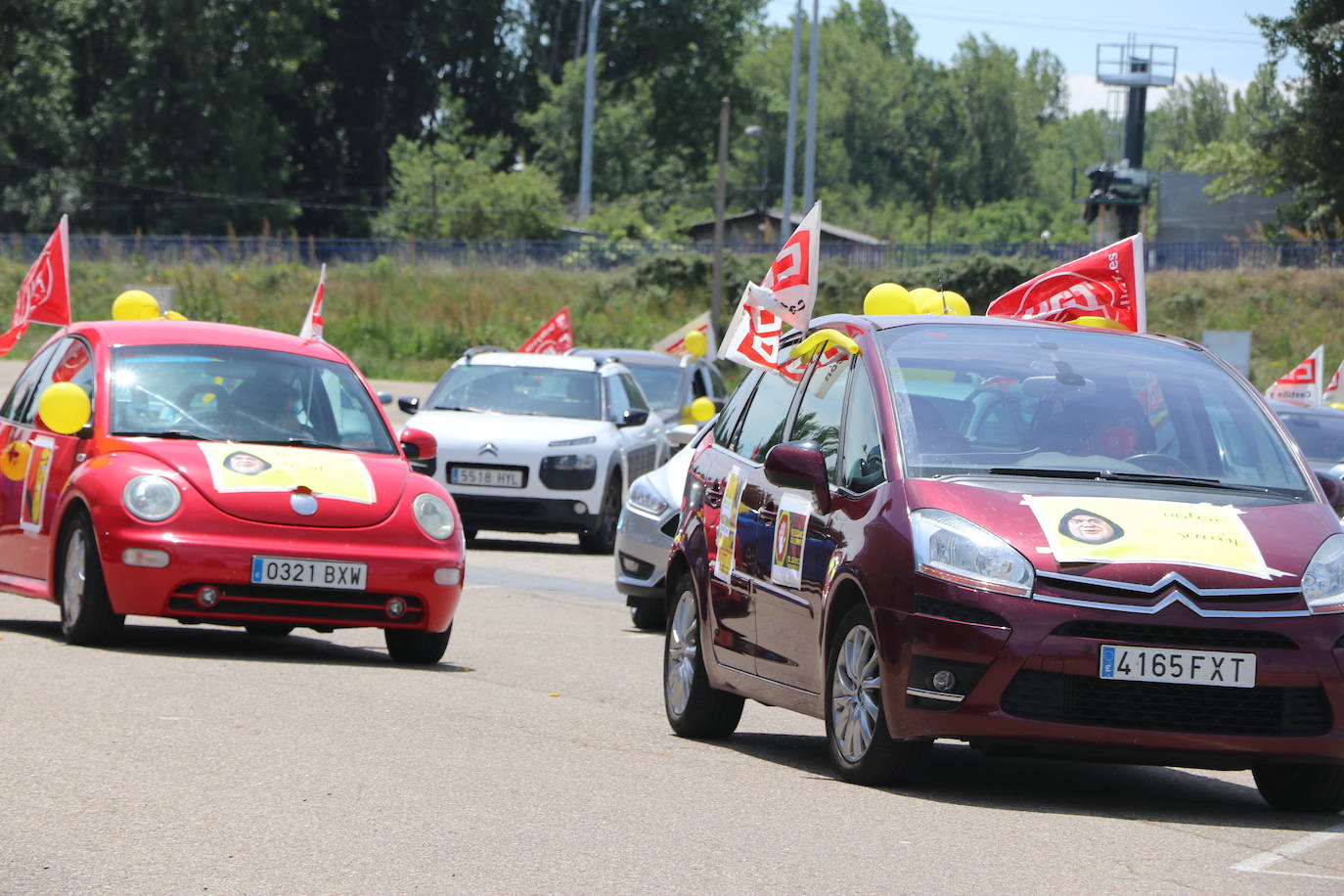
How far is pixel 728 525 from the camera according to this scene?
8.09 metres

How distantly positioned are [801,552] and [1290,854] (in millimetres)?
2051

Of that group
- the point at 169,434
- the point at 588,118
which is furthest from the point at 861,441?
the point at 588,118

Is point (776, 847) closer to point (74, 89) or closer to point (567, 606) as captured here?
point (567, 606)

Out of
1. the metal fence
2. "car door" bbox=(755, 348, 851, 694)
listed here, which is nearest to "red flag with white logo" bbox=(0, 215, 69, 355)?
"car door" bbox=(755, 348, 851, 694)

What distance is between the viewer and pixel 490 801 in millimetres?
6145

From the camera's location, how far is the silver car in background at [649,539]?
43.7 ft

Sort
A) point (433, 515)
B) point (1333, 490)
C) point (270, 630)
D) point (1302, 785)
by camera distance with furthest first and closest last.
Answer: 1. point (270, 630)
2. point (433, 515)
3. point (1333, 490)
4. point (1302, 785)

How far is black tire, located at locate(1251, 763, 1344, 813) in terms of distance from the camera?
21.6 feet

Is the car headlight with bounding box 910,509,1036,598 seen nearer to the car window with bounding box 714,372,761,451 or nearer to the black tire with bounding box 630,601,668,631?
the car window with bounding box 714,372,761,451

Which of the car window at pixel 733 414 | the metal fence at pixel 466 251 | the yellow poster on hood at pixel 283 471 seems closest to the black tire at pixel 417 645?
the yellow poster on hood at pixel 283 471

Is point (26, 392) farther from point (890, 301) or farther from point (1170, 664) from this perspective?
point (1170, 664)

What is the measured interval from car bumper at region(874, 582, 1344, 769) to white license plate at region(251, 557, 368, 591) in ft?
13.5

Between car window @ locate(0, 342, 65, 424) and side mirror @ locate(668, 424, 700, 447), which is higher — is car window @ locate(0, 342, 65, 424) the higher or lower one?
the higher one

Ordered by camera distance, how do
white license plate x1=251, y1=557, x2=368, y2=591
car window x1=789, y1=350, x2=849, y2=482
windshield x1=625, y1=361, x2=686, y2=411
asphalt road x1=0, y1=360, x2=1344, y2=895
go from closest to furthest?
asphalt road x1=0, y1=360, x2=1344, y2=895 < car window x1=789, y1=350, x2=849, y2=482 < white license plate x1=251, y1=557, x2=368, y2=591 < windshield x1=625, y1=361, x2=686, y2=411
